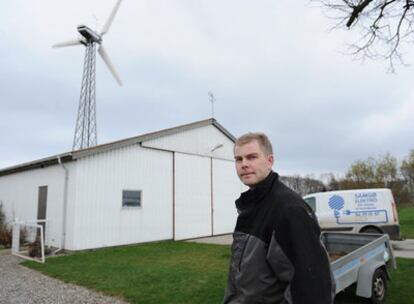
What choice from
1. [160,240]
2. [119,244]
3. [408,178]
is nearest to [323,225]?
[160,240]

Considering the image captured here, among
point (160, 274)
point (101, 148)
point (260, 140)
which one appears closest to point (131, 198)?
point (101, 148)

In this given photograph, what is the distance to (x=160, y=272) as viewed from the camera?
773cm

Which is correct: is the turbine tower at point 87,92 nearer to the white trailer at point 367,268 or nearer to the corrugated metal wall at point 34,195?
the corrugated metal wall at point 34,195

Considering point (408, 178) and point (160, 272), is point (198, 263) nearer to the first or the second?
point (160, 272)

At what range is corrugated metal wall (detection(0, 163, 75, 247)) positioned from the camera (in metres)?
12.2

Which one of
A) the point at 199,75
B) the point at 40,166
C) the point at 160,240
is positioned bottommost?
the point at 160,240

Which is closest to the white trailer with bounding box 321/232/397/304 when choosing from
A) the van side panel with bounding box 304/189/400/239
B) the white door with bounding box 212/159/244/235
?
Result: the van side panel with bounding box 304/189/400/239

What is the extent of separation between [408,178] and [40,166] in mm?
36470

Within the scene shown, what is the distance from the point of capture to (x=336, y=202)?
12547mm

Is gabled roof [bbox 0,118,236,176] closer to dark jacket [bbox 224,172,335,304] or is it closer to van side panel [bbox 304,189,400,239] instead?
van side panel [bbox 304,189,400,239]

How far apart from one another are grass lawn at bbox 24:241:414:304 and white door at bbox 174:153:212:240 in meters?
3.81

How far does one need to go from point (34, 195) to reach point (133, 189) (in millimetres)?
4750

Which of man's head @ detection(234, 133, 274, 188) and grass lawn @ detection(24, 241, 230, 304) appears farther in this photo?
grass lawn @ detection(24, 241, 230, 304)

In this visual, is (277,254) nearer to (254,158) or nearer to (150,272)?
(254,158)
